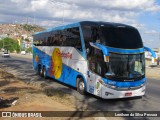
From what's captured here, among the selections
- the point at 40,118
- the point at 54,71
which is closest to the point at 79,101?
the point at 40,118

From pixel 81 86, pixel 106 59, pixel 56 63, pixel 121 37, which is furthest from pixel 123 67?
pixel 56 63

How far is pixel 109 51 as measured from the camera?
1261 centimetres

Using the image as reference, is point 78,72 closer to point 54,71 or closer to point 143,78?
point 143,78

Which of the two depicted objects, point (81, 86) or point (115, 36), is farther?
point (81, 86)

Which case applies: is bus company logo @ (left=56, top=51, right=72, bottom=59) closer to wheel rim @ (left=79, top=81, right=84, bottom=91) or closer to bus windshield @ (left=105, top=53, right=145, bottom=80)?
wheel rim @ (left=79, top=81, right=84, bottom=91)

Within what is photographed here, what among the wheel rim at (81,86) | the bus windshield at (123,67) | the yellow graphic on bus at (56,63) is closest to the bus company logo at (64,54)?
the yellow graphic on bus at (56,63)

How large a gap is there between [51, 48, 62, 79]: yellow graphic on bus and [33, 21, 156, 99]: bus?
194 centimetres

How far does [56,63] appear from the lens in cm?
1911

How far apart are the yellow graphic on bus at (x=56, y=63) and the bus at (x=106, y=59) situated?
194 centimetres

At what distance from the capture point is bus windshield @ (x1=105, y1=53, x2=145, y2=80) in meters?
12.5

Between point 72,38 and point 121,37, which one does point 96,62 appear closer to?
point 121,37

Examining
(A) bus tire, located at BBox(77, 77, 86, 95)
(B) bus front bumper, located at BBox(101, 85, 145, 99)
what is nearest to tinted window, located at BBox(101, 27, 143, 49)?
(B) bus front bumper, located at BBox(101, 85, 145, 99)

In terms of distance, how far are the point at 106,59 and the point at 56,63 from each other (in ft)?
23.4

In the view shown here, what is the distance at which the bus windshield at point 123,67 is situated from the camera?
1255cm
